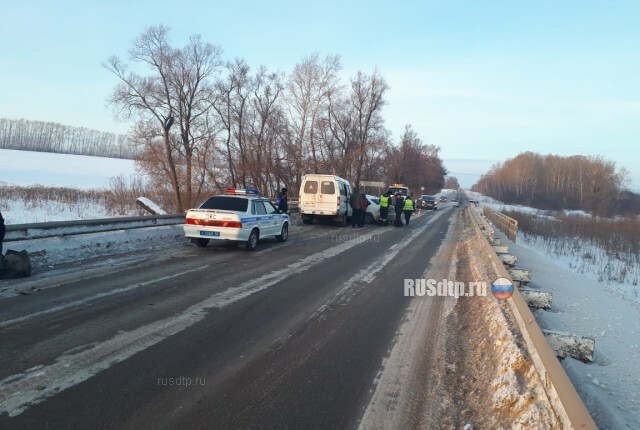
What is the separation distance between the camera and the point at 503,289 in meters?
6.43

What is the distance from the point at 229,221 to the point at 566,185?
12471 centimetres

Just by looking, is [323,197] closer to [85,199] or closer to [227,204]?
[227,204]

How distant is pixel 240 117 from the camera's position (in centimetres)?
3759

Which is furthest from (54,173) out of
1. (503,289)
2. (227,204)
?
(503,289)

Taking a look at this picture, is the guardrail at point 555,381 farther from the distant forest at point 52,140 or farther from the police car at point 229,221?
the distant forest at point 52,140

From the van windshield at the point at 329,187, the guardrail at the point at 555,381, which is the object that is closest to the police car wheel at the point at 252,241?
the van windshield at the point at 329,187

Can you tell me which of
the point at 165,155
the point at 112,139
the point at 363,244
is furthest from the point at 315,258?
the point at 112,139

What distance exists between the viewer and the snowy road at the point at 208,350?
11.8 feet

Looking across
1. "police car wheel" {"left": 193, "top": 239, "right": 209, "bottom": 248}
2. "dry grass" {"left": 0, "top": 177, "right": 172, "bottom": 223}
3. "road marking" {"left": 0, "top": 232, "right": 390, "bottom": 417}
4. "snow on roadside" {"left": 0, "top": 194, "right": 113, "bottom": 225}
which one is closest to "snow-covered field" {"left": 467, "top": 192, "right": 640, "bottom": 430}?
"road marking" {"left": 0, "top": 232, "right": 390, "bottom": 417}

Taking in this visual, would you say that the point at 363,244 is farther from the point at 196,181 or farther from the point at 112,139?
the point at 112,139

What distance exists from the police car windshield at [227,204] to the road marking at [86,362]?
19.4 ft

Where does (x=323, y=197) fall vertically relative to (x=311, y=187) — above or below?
below

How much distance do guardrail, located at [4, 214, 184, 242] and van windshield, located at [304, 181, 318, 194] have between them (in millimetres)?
8574

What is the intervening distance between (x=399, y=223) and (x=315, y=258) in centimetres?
1390
